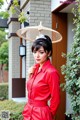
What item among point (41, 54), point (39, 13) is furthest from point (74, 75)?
point (39, 13)

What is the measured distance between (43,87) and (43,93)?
69 mm

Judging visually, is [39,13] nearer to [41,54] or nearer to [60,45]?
[60,45]

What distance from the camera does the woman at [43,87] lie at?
267 cm

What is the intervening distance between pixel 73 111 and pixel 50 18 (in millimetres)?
2721

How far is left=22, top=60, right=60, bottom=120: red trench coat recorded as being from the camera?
8.75 feet

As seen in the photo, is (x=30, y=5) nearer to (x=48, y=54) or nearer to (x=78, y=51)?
(x=78, y=51)

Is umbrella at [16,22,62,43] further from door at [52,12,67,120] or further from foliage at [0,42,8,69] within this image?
foliage at [0,42,8,69]

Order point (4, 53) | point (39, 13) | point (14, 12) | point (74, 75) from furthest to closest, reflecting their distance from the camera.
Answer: point (4, 53) < point (14, 12) < point (39, 13) < point (74, 75)

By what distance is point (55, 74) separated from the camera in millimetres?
2680

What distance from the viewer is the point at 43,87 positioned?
8.80 ft

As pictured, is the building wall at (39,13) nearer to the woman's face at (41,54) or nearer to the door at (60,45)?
the door at (60,45)

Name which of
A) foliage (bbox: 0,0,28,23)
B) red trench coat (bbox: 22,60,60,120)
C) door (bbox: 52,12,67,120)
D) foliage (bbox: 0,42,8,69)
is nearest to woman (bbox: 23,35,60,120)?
red trench coat (bbox: 22,60,60,120)

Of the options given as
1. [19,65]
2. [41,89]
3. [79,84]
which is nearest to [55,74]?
[41,89]

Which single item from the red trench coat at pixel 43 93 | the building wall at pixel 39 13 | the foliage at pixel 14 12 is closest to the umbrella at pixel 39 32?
the red trench coat at pixel 43 93
